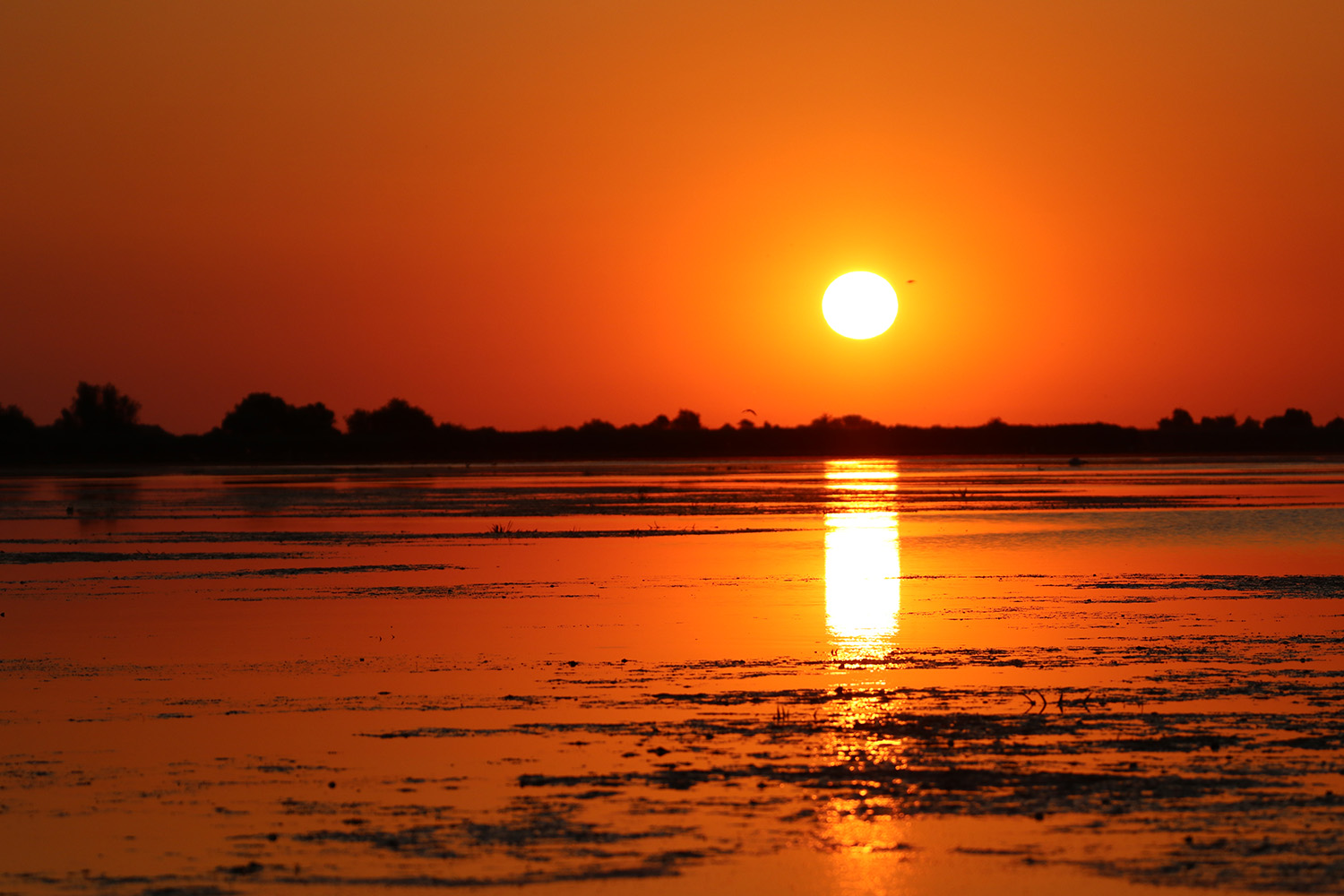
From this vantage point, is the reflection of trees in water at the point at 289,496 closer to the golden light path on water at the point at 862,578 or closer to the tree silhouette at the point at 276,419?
the golden light path on water at the point at 862,578

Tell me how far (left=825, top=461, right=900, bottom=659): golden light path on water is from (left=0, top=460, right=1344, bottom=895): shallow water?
15cm

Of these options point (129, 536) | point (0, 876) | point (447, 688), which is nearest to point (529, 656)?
point (447, 688)

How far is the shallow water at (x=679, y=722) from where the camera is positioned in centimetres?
866

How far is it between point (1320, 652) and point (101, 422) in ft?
635

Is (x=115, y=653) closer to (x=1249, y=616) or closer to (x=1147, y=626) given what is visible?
(x=1147, y=626)

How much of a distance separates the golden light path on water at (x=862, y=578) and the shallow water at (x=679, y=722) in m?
0.15

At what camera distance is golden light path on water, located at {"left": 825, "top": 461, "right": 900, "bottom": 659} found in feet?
58.2

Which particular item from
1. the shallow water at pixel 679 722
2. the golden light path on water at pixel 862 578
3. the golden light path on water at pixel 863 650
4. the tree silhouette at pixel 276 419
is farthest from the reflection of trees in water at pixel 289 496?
the tree silhouette at pixel 276 419

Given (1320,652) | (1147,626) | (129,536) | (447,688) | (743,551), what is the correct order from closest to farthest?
(447,688)
(1320,652)
(1147,626)
(743,551)
(129,536)

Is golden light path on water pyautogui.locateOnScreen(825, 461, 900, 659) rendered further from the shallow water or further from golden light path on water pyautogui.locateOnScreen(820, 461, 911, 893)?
the shallow water

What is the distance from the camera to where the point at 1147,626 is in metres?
18.3

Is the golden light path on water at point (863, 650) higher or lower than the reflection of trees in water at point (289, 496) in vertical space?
lower

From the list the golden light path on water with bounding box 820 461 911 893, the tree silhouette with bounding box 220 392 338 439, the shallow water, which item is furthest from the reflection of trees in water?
the tree silhouette with bounding box 220 392 338 439

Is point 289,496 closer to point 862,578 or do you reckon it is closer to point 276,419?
point 862,578
